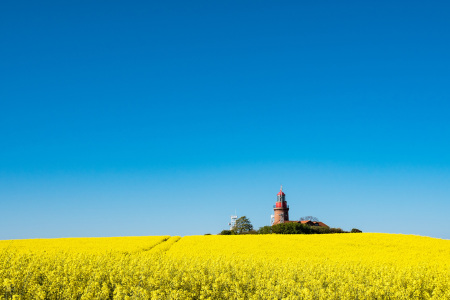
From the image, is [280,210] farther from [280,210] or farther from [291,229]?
[291,229]

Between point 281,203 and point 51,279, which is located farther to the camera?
point 281,203

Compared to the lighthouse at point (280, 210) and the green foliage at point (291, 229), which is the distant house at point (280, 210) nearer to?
the lighthouse at point (280, 210)

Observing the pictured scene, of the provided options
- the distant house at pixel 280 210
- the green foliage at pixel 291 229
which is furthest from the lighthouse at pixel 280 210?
the green foliage at pixel 291 229

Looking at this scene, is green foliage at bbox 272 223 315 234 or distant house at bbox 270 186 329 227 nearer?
green foliage at bbox 272 223 315 234

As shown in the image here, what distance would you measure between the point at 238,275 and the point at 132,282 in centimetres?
409

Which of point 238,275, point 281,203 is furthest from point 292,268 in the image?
point 281,203

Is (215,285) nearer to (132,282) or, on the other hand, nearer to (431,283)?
(132,282)

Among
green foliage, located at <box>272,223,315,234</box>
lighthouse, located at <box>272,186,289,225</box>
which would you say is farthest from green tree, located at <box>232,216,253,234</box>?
green foliage, located at <box>272,223,315,234</box>

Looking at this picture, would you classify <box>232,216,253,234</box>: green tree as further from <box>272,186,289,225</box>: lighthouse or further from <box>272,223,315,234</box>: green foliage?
<box>272,223,315,234</box>: green foliage

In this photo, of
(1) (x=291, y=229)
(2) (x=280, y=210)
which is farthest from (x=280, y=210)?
(1) (x=291, y=229)

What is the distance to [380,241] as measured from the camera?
3847cm

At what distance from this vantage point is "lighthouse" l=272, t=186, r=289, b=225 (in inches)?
3143

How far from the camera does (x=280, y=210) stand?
80.2 m

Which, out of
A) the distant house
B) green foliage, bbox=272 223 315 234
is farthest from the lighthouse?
green foliage, bbox=272 223 315 234
